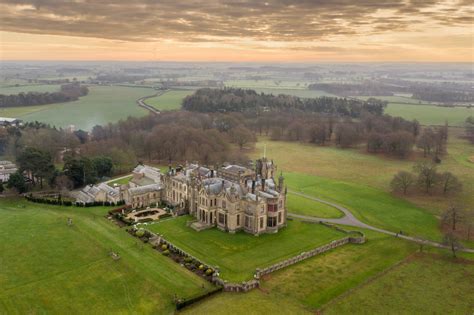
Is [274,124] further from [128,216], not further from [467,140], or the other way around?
[128,216]

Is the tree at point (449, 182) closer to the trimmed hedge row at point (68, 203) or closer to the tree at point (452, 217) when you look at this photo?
the tree at point (452, 217)

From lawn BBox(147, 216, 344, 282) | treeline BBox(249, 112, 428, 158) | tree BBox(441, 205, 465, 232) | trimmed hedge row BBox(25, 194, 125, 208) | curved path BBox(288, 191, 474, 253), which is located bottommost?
trimmed hedge row BBox(25, 194, 125, 208)

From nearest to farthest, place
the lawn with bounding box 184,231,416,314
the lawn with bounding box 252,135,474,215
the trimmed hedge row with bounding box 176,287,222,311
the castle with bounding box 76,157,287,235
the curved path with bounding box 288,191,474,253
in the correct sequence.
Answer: the trimmed hedge row with bounding box 176,287,222,311
the lawn with bounding box 184,231,416,314
the curved path with bounding box 288,191,474,253
the castle with bounding box 76,157,287,235
the lawn with bounding box 252,135,474,215

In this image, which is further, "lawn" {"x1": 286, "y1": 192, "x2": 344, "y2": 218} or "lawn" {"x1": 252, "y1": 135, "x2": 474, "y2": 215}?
"lawn" {"x1": 252, "y1": 135, "x2": 474, "y2": 215}

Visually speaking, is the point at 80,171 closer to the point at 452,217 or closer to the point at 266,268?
the point at 266,268

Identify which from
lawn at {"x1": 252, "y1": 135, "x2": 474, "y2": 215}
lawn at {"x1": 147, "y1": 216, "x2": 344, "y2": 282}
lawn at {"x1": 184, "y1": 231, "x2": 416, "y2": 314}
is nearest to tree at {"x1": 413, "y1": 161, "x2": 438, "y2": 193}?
lawn at {"x1": 252, "y1": 135, "x2": 474, "y2": 215}

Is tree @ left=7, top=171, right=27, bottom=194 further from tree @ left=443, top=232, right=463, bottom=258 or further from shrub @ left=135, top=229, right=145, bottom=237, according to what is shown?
tree @ left=443, top=232, right=463, bottom=258

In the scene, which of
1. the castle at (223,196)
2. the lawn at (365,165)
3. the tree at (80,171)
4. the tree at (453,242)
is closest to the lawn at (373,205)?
the lawn at (365,165)

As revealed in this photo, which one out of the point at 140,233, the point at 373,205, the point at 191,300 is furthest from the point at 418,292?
the point at 140,233
